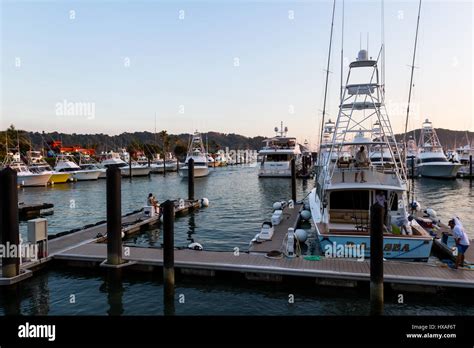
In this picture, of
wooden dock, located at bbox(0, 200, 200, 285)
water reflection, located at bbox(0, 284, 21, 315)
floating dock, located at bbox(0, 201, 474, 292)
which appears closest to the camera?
water reflection, located at bbox(0, 284, 21, 315)

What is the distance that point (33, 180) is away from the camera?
5697 centimetres

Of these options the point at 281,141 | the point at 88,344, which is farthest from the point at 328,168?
the point at 281,141

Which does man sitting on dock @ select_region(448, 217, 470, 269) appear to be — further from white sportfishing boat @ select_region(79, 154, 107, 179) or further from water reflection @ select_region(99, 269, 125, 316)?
white sportfishing boat @ select_region(79, 154, 107, 179)

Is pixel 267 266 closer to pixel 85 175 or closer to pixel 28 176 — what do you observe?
pixel 28 176

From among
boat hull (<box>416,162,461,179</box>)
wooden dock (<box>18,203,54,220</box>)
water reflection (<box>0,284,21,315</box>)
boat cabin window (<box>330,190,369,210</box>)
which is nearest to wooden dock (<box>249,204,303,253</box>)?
boat cabin window (<box>330,190,369,210</box>)

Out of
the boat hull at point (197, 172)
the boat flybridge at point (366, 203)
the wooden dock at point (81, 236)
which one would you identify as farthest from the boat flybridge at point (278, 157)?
the boat flybridge at point (366, 203)

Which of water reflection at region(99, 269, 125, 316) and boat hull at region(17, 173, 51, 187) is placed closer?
water reflection at region(99, 269, 125, 316)

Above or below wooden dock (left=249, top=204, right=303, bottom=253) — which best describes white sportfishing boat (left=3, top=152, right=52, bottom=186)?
above

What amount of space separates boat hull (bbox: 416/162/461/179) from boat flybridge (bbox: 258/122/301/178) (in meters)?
22.0

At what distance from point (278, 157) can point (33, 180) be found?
3997 cm

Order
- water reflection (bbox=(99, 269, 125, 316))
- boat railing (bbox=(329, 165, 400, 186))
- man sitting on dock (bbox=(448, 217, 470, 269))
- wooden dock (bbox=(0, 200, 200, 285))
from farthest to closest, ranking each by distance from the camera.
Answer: boat railing (bbox=(329, 165, 400, 186))
wooden dock (bbox=(0, 200, 200, 285))
man sitting on dock (bbox=(448, 217, 470, 269))
water reflection (bbox=(99, 269, 125, 316))

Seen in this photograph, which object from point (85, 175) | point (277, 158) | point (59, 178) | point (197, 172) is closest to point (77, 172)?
point (85, 175)

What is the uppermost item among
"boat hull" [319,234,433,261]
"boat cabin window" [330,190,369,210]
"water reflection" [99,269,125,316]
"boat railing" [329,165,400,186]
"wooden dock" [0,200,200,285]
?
"boat railing" [329,165,400,186]

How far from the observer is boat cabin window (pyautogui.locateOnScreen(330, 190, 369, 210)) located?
1669 centimetres
